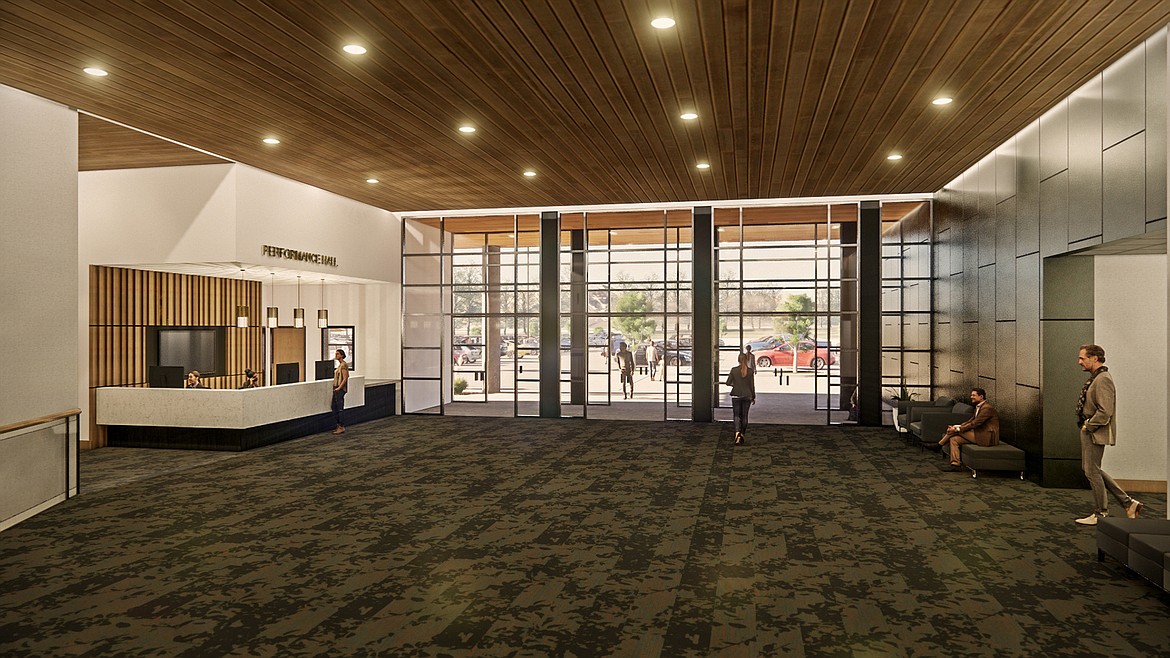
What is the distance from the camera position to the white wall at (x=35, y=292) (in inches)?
309

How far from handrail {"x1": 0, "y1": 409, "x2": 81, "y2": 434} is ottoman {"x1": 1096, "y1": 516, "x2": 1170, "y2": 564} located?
10.3 m

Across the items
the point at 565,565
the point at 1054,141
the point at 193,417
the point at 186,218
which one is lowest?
the point at 565,565

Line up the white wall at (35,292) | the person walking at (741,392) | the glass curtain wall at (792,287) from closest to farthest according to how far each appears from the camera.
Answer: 1. the white wall at (35,292)
2. the person walking at (741,392)
3. the glass curtain wall at (792,287)

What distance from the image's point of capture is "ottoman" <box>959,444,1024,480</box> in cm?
984

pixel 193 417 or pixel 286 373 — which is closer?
pixel 193 417

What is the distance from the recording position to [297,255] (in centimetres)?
1348

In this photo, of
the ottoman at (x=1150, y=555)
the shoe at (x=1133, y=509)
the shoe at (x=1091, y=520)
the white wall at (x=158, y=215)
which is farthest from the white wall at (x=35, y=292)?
the shoe at (x=1133, y=509)

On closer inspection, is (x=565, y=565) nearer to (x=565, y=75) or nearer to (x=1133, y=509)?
(x=565, y=75)

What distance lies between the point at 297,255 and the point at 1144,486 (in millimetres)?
13320

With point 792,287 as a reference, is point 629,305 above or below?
below

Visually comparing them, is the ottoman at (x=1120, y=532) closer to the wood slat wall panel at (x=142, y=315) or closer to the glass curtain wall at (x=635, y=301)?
the glass curtain wall at (x=635, y=301)

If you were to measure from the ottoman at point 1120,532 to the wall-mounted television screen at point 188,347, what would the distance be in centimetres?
1402

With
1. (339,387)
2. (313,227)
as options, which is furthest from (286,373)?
(313,227)

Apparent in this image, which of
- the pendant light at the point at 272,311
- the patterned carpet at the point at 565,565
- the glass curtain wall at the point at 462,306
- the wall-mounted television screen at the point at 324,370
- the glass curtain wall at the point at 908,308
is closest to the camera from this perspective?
the patterned carpet at the point at 565,565
